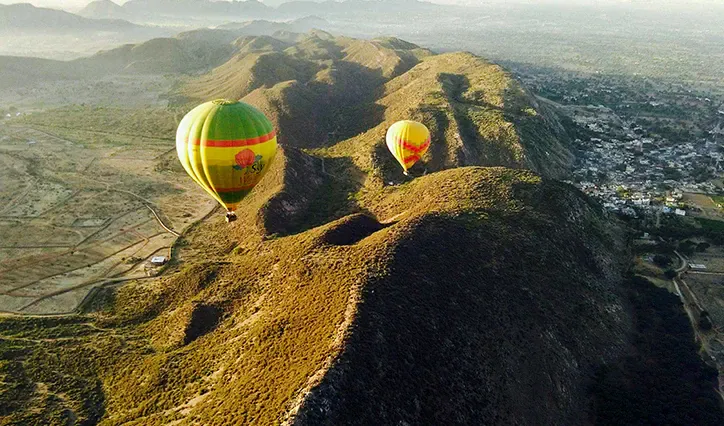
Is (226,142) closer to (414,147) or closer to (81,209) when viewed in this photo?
(414,147)

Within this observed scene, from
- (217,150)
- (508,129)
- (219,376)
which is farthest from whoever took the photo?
(508,129)

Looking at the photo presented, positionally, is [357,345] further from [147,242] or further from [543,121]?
[543,121]

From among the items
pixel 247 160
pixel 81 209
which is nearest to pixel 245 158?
pixel 247 160

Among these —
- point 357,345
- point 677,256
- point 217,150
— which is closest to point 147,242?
point 217,150

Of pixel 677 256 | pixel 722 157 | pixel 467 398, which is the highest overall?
pixel 467 398

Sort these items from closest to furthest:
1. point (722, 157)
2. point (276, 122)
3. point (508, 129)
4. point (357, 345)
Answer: point (357, 345)
point (508, 129)
point (276, 122)
point (722, 157)

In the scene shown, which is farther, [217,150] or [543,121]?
[543,121]

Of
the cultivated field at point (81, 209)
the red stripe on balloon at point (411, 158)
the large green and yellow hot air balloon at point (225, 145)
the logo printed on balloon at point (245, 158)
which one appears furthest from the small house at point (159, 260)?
the red stripe on balloon at point (411, 158)

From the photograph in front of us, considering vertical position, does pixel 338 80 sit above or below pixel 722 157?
above
